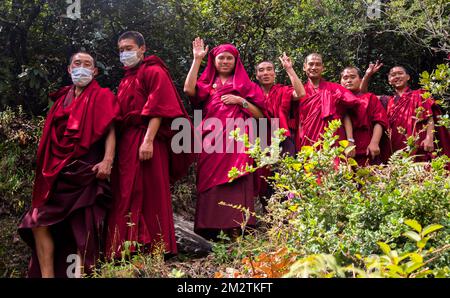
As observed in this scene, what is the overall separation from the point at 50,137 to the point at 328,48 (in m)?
4.88

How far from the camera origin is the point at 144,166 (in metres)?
4.81

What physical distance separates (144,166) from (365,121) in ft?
8.50

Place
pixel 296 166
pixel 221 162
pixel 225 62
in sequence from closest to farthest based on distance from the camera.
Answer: pixel 296 166, pixel 221 162, pixel 225 62

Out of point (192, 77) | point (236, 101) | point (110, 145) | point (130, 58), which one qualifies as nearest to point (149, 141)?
point (110, 145)

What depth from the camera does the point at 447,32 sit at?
7.36 m

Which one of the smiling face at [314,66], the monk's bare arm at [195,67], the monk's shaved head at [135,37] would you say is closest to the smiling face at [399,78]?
the smiling face at [314,66]

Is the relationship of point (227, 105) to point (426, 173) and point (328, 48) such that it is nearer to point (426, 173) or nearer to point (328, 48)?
point (426, 173)

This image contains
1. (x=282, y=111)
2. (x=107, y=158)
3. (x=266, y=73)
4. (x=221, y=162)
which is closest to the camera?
(x=107, y=158)

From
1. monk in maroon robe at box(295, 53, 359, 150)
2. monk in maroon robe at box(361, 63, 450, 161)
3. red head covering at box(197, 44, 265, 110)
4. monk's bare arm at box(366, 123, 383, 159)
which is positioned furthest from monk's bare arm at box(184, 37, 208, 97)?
monk in maroon robe at box(361, 63, 450, 161)

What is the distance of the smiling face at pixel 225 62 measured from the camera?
18.0 ft

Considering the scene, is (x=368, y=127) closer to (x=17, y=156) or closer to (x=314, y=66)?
(x=314, y=66)

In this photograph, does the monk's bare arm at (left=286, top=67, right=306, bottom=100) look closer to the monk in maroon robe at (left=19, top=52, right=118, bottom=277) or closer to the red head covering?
the red head covering

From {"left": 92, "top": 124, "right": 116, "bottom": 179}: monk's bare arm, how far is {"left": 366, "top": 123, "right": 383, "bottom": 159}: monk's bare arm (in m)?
2.79

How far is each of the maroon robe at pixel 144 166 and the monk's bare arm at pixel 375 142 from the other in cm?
221
